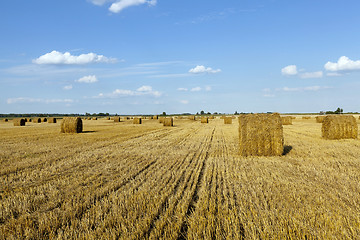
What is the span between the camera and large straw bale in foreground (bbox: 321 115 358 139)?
1622cm

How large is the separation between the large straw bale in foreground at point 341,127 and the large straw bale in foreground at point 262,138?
23.9 feet

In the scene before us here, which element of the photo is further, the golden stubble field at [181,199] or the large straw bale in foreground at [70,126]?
the large straw bale in foreground at [70,126]

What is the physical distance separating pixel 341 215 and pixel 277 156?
6.50m

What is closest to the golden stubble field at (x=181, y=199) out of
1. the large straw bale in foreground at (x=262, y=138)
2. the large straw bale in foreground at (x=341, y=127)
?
the large straw bale in foreground at (x=262, y=138)

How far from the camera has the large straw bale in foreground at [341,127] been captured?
16.2 meters

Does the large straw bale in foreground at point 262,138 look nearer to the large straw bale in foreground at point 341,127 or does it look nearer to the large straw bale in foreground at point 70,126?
the large straw bale in foreground at point 341,127

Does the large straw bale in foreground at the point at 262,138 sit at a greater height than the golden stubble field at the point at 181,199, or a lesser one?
greater

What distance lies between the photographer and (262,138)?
36.5 feet

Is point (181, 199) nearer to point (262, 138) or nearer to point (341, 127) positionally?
point (262, 138)

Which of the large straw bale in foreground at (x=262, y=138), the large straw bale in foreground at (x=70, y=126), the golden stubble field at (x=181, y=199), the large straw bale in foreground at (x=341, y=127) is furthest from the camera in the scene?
the large straw bale in foreground at (x=70, y=126)

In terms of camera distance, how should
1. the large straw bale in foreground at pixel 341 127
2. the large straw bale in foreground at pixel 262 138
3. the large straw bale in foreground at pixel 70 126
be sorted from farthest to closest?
the large straw bale in foreground at pixel 70 126
the large straw bale in foreground at pixel 341 127
the large straw bale in foreground at pixel 262 138

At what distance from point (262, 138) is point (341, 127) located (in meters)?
8.43

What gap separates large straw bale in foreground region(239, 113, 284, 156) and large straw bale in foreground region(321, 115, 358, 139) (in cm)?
727

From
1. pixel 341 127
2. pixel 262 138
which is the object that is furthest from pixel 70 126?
pixel 341 127
